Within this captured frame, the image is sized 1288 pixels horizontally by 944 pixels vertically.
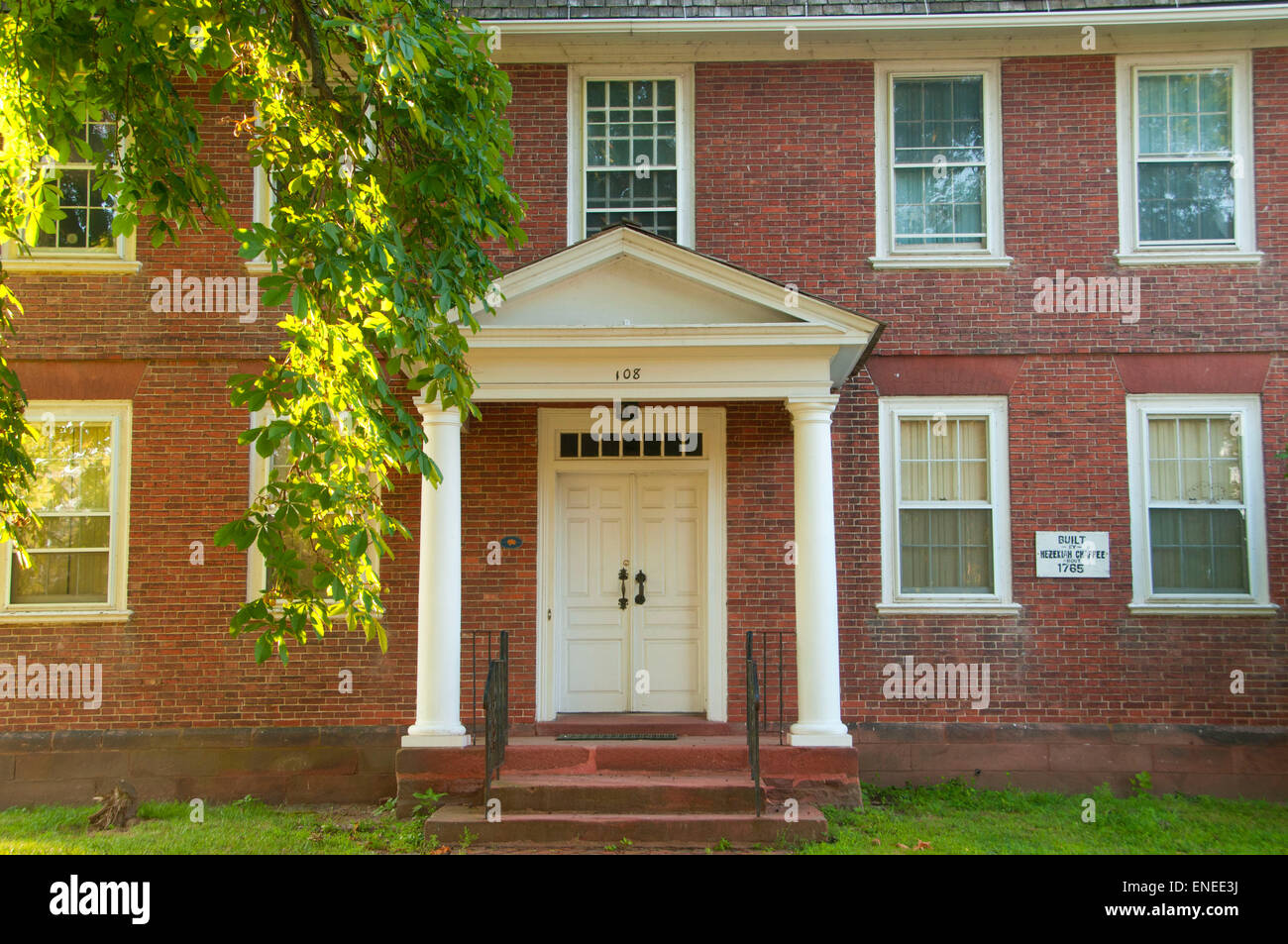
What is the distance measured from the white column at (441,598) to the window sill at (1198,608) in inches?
241

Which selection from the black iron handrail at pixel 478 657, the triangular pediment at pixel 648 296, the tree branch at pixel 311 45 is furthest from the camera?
the black iron handrail at pixel 478 657

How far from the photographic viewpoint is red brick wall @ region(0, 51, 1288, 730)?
30.3ft

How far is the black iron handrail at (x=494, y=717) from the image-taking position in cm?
760

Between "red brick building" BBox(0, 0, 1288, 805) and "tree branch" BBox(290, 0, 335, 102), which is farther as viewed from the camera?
"red brick building" BBox(0, 0, 1288, 805)

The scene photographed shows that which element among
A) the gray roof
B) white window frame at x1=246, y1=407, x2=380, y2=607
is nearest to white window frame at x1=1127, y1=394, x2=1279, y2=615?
the gray roof

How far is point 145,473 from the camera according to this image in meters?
9.40

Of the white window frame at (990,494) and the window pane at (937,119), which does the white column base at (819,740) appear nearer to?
the white window frame at (990,494)

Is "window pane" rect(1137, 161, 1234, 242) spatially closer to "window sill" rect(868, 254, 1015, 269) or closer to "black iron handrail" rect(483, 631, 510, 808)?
"window sill" rect(868, 254, 1015, 269)

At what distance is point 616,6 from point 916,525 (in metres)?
5.71

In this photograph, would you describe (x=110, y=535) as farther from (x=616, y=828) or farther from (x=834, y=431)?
(x=834, y=431)

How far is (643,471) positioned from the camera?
966 centimetres

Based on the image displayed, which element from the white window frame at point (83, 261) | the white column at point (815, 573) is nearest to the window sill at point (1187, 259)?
the white column at point (815, 573)

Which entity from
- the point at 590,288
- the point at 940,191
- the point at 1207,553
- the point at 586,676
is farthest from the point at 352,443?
the point at 1207,553

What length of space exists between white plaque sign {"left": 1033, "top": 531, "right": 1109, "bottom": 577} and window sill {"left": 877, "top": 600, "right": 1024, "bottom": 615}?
452 millimetres
